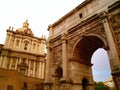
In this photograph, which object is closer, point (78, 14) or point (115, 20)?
point (115, 20)

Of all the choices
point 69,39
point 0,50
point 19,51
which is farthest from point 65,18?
point 0,50

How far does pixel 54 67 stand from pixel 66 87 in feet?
11.3

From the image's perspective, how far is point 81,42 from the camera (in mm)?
11555

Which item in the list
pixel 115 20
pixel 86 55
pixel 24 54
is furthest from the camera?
pixel 24 54

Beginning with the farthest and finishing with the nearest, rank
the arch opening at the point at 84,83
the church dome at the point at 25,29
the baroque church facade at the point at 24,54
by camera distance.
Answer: the church dome at the point at 25,29
the baroque church facade at the point at 24,54
the arch opening at the point at 84,83

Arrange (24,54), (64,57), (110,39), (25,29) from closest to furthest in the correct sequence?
(110,39) < (64,57) < (24,54) < (25,29)

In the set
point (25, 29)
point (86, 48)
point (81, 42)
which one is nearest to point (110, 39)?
point (81, 42)

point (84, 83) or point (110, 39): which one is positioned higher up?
point (110, 39)

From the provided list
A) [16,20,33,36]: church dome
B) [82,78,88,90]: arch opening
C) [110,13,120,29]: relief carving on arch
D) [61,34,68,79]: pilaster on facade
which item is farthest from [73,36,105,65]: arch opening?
[16,20,33,36]: church dome

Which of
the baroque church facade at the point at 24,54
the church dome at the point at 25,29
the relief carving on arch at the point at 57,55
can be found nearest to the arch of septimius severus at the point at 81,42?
the relief carving on arch at the point at 57,55

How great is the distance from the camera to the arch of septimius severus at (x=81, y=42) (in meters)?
9.13

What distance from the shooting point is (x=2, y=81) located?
12727 mm

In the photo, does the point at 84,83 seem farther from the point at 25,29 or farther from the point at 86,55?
the point at 25,29

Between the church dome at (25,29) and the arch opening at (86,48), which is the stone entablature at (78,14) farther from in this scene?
the church dome at (25,29)
